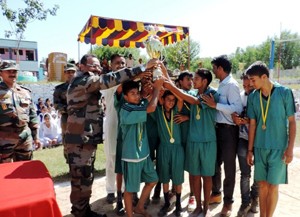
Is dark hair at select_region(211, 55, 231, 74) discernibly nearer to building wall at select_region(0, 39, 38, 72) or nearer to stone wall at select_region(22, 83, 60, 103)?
stone wall at select_region(22, 83, 60, 103)

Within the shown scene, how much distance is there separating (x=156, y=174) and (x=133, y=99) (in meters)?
0.97

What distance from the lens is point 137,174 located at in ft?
10.4

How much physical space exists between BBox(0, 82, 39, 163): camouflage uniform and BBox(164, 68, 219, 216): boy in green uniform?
2164mm

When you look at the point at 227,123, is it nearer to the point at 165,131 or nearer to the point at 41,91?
the point at 165,131

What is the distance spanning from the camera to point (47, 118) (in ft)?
27.3

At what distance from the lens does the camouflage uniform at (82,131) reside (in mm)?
3076

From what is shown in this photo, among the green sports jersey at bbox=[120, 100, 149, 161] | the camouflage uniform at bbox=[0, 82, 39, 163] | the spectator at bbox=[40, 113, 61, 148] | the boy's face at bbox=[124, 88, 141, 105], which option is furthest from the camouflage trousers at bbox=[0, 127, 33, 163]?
the spectator at bbox=[40, 113, 61, 148]

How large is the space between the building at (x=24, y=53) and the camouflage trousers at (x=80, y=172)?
36.6 meters

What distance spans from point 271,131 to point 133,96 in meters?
1.61

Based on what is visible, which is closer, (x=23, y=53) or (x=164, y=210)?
(x=164, y=210)

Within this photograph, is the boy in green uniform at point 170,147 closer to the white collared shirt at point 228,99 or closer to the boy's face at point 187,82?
the boy's face at point 187,82

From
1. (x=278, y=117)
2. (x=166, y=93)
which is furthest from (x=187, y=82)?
(x=278, y=117)

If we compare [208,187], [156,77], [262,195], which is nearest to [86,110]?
[156,77]

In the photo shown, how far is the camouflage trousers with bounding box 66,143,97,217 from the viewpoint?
10.4 ft
